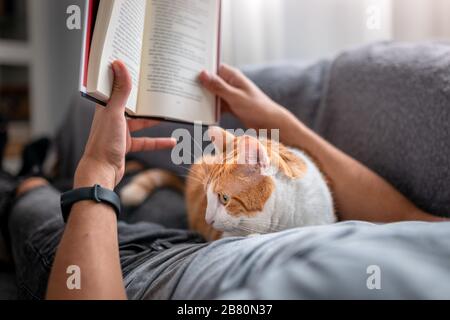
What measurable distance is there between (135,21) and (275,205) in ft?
1.16

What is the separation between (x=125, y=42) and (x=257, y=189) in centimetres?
30

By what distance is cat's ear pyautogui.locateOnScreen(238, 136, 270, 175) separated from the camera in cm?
62

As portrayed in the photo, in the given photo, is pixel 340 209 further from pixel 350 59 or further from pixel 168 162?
pixel 168 162

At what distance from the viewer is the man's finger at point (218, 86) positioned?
2.54ft

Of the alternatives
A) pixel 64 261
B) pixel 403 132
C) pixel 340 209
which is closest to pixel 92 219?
pixel 64 261

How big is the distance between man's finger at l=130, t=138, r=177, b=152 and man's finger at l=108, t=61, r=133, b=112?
174 millimetres

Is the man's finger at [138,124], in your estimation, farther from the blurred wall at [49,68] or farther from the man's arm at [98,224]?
the blurred wall at [49,68]

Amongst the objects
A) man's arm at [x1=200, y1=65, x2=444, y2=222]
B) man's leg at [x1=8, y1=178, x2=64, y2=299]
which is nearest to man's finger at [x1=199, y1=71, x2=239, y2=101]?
man's arm at [x1=200, y1=65, x2=444, y2=222]

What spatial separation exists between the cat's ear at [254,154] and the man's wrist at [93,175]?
192mm

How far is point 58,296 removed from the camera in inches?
18.7

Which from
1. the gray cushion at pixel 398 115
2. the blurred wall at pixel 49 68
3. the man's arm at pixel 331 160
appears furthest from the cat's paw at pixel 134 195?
the blurred wall at pixel 49 68

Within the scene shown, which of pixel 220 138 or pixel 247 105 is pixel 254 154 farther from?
pixel 247 105

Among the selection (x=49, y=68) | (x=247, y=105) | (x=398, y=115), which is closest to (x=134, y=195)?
(x=247, y=105)

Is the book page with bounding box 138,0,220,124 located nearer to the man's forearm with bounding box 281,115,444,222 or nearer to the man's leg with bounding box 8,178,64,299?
the man's forearm with bounding box 281,115,444,222
